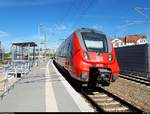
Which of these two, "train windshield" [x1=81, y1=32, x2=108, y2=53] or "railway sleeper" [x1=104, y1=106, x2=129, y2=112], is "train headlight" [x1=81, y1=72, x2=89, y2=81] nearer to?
"train windshield" [x1=81, y1=32, x2=108, y2=53]

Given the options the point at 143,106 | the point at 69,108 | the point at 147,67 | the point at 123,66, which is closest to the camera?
the point at 69,108

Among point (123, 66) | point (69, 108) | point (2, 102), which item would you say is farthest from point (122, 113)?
point (123, 66)

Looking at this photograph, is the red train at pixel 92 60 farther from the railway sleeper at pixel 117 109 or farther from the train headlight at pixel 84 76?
the railway sleeper at pixel 117 109

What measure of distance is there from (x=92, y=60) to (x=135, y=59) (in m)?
12.3

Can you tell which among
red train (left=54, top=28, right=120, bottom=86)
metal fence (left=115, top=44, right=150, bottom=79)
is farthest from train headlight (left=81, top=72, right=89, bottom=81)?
metal fence (left=115, top=44, right=150, bottom=79)

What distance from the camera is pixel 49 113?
715 cm

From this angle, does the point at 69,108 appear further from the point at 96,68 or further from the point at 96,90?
the point at 96,90

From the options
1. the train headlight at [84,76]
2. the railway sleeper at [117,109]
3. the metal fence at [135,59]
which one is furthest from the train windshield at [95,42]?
the metal fence at [135,59]

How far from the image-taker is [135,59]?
23781 millimetres

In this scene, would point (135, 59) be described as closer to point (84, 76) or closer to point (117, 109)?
point (84, 76)

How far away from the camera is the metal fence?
21484 mm

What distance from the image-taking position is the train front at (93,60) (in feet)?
39.4

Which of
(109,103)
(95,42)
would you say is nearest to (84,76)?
(95,42)

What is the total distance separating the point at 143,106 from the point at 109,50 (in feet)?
13.0
